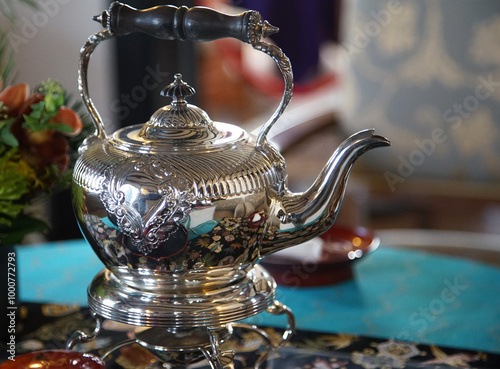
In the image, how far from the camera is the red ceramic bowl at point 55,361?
1.92 ft

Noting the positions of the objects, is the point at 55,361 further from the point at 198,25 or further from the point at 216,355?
the point at 198,25

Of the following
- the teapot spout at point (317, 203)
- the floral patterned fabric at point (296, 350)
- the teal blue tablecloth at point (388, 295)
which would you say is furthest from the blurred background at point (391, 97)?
the teapot spout at point (317, 203)

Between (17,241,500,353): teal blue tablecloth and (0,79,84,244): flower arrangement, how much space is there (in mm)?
→ 184

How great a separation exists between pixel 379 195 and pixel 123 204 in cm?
131

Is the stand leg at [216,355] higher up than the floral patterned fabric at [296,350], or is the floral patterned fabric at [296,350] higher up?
the stand leg at [216,355]

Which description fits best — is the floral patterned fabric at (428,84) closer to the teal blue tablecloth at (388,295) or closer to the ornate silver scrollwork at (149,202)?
the teal blue tablecloth at (388,295)

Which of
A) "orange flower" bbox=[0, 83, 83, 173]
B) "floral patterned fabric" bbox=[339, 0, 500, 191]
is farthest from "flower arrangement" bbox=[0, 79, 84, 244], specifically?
"floral patterned fabric" bbox=[339, 0, 500, 191]

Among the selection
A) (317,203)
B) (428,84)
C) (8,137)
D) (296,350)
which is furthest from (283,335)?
(428,84)

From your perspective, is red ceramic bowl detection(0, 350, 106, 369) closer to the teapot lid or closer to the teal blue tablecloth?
the teapot lid

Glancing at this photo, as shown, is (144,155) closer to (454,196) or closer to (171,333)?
(171,333)

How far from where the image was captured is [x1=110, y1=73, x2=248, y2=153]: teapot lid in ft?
2.06

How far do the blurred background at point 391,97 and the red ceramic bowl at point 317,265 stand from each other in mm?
471

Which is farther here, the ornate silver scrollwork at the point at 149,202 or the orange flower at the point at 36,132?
the orange flower at the point at 36,132

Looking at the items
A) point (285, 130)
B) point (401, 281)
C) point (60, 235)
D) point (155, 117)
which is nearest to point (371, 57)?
point (285, 130)
